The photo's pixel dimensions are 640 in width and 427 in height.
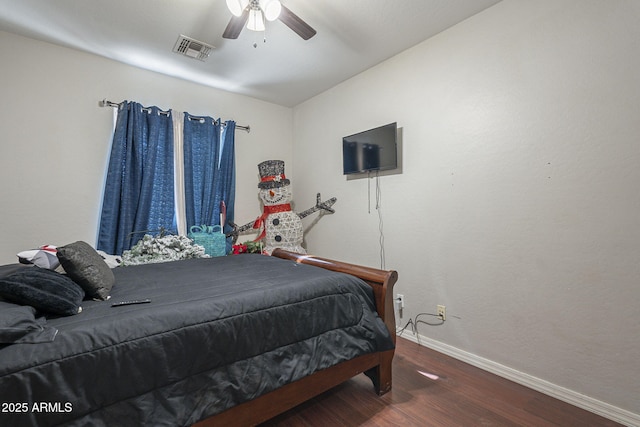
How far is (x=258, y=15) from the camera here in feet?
5.91

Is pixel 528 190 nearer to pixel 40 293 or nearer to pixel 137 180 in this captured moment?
pixel 40 293

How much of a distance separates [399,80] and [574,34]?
1.22 m

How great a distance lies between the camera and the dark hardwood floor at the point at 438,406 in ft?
4.88

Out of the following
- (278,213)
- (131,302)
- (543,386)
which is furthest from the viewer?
(278,213)

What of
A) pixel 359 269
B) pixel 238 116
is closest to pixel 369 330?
pixel 359 269

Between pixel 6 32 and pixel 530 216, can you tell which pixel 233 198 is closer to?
pixel 6 32

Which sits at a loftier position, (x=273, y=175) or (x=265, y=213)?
(x=273, y=175)

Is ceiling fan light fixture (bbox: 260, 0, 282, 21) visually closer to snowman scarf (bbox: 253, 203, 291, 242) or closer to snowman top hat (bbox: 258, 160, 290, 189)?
snowman top hat (bbox: 258, 160, 290, 189)

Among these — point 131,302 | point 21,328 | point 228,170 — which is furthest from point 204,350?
point 228,170

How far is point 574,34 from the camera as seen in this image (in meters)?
1.67

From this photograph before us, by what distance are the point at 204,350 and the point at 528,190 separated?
205 centimetres

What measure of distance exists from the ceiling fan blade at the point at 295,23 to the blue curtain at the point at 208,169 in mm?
1751

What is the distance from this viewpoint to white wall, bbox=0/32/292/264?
2316 mm

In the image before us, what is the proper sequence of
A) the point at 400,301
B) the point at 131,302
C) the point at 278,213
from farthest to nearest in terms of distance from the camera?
the point at 278,213, the point at 400,301, the point at 131,302
